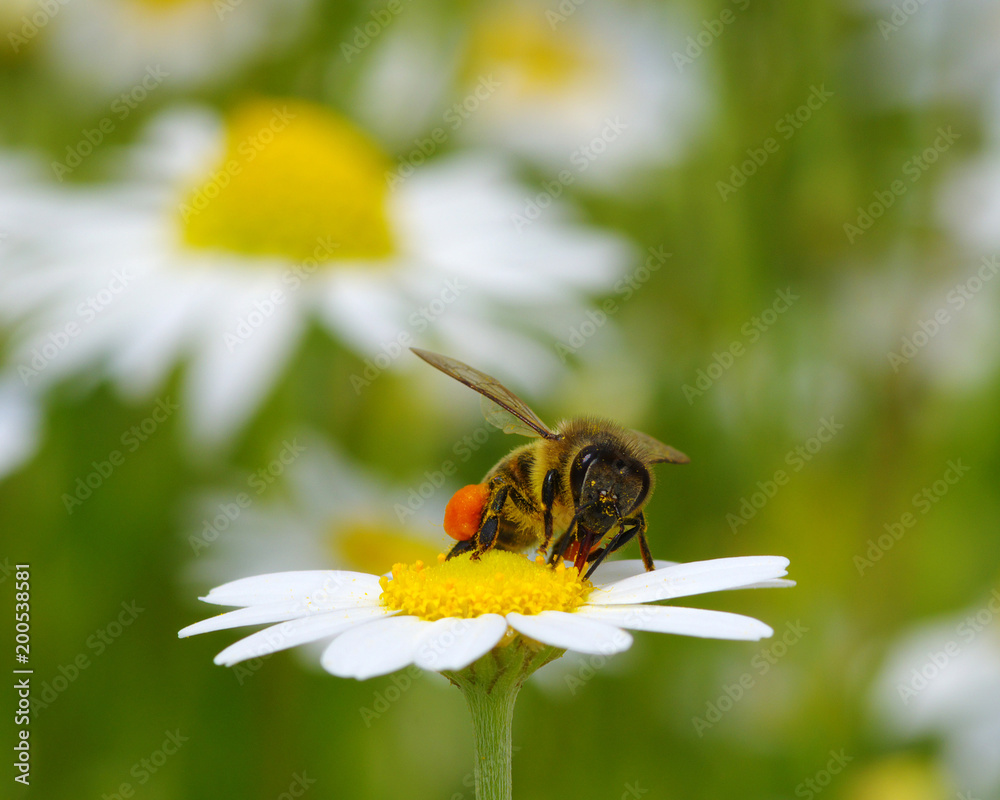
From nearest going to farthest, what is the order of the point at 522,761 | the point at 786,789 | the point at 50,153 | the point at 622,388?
the point at 786,789 < the point at 522,761 < the point at 622,388 < the point at 50,153

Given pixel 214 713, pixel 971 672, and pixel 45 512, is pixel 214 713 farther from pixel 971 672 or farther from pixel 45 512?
pixel 971 672

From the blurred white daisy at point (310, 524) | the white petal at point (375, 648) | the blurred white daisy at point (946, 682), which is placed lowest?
the blurred white daisy at point (310, 524)

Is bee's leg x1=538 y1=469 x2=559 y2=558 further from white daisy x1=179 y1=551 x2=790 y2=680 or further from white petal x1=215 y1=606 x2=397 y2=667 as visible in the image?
white petal x1=215 y1=606 x2=397 y2=667

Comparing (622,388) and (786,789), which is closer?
(786,789)

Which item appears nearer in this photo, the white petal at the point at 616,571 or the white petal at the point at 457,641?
the white petal at the point at 457,641

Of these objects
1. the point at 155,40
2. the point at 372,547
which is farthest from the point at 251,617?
the point at 155,40

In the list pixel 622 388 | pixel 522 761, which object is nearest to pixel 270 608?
pixel 522 761

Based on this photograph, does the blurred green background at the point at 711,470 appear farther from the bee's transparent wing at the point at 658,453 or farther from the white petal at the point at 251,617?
the white petal at the point at 251,617

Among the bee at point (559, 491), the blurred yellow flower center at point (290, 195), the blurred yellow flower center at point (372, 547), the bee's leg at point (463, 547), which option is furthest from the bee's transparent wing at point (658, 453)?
the blurred yellow flower center at point (290, 195)
